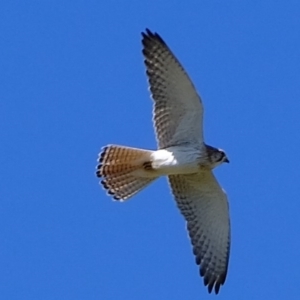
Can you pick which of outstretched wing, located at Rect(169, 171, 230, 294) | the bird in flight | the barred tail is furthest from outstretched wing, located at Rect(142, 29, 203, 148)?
outstretched wing, located at Rect(169, 171, 230, 294)

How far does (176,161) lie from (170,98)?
69 centimetres

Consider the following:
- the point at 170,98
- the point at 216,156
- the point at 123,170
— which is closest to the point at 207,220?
the point at 216,156

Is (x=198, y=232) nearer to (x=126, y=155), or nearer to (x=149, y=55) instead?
(x=126, y=155)

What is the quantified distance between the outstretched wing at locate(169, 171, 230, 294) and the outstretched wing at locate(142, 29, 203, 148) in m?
0.58

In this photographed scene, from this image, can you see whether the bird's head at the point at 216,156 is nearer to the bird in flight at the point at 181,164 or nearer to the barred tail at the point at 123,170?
the bird in flight at the point at 181,164

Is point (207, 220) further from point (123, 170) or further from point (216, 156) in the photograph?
point (123, 170)

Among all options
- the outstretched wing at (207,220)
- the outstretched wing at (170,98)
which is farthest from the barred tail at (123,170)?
the outstretched wing at (207,220)

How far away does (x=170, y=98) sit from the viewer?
14.0m

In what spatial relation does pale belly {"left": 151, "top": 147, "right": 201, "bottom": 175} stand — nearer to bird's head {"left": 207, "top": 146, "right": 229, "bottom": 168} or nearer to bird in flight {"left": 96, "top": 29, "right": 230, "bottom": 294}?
bird in flight {"left": 96, "top": 29, "right": 230, "bottom": 294}

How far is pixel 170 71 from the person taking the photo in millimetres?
13828

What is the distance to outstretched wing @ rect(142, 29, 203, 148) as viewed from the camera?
543 inches

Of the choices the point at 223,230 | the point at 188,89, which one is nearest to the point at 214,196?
the point at 223,230

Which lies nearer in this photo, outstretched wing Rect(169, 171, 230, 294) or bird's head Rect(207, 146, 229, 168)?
bird's head Rect(207, 146, 229, 168)

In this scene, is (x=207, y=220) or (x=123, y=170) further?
(x=207, y=220)
